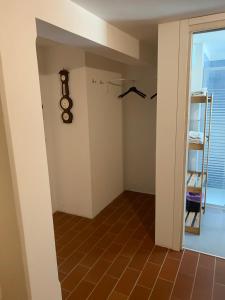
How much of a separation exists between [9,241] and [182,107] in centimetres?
176

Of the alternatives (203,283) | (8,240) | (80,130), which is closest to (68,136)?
(80,130)

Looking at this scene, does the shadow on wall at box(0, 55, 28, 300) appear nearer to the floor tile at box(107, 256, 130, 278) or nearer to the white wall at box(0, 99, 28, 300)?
the white wall at box(0, 99, 28, 300)

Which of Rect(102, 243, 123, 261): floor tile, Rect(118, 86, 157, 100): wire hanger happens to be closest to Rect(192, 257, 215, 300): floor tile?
Rect(102, 243, 123, 261): floor tile

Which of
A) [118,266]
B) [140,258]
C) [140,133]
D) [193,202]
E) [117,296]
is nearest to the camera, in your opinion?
[117,296]

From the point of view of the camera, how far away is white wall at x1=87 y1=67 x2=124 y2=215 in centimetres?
301

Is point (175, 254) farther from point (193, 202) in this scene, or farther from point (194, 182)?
point (194, 182)

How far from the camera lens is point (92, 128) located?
3.00m

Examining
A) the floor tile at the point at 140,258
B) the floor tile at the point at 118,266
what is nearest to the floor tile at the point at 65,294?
the floor tile at the point at 118,266

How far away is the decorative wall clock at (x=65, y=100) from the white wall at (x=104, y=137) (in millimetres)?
253

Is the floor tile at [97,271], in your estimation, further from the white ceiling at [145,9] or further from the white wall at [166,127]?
the white ceiling at [145,9]

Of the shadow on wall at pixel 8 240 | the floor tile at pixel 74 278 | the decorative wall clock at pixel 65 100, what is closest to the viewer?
the shadow on wall at pixel 8 240

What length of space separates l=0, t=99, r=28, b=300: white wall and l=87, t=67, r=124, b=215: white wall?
1.63m

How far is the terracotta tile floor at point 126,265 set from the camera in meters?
1.97

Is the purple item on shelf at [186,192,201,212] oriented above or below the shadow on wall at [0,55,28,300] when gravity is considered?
below
